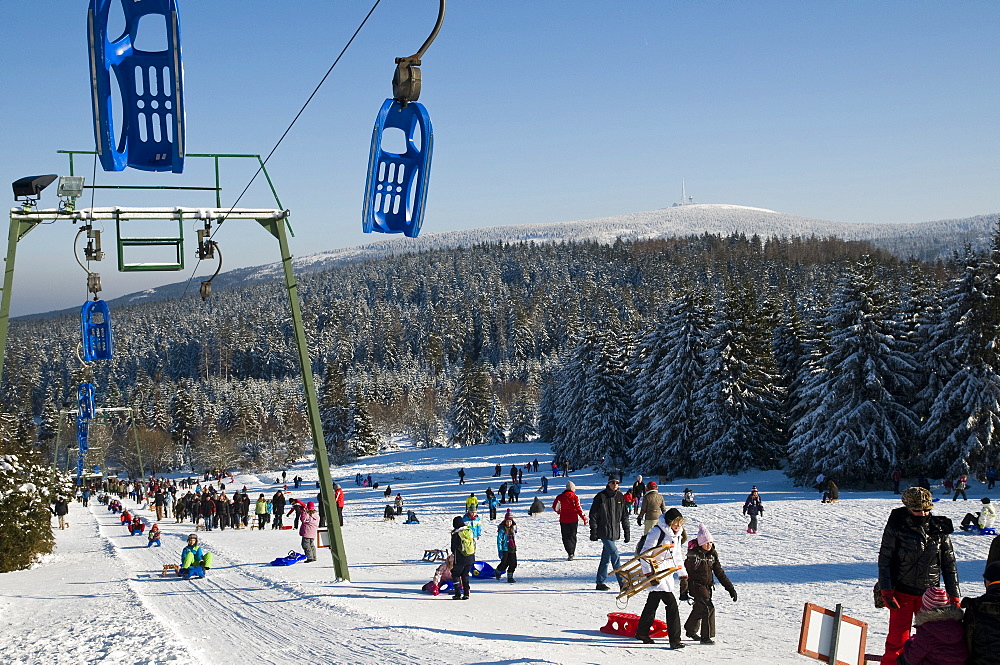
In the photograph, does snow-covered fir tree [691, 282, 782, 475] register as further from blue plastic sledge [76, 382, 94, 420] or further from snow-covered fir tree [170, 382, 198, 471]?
snow-covered fir tree [170, 382, 198, 471]

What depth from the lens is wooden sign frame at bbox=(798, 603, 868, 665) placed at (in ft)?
20.1

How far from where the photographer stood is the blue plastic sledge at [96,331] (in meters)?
19.1

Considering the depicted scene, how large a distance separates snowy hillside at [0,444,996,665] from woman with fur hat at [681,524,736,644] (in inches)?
7.1

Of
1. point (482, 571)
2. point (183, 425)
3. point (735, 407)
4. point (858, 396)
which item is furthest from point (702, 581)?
point (183, 425)

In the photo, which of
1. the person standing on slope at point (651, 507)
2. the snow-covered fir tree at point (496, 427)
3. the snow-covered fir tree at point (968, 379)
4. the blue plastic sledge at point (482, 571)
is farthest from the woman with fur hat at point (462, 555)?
the snow-covered fir tree at point (496, 427)

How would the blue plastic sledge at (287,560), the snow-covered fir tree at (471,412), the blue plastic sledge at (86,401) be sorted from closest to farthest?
the blue plastic sledge at (287,560) → the blue plastic sledge at (86,401) → the snow-covered fir tree at (471,412)

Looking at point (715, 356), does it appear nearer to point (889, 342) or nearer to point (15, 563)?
point (889, 342)

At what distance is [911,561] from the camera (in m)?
6.49

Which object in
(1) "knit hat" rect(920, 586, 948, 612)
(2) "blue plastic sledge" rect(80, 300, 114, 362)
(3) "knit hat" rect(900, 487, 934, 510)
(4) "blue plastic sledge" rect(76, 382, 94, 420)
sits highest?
(2) "blue plastic sledge" rect(80, 300, 114, 362)

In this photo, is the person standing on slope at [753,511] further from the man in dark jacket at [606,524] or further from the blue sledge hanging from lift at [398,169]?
the blue sledge hanging from lift at [398,169]

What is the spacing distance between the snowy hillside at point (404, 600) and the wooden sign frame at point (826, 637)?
73.0 inches

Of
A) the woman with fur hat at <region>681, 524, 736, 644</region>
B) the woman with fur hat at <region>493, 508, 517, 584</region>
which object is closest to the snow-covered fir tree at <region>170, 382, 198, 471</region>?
the woman with fur hat at <region>493, 508, 517, 584</region>

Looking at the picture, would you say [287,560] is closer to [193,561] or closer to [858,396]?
[193,561]

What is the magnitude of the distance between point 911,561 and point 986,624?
1.93 m
